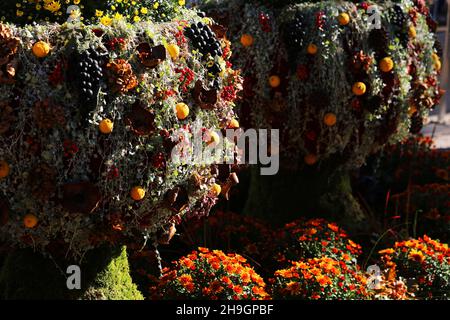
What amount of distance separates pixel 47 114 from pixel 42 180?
281 millimetres

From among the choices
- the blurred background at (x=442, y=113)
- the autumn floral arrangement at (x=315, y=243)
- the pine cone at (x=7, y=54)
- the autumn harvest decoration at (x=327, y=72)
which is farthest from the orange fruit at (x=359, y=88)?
the blurred background at (x=442, y=113)

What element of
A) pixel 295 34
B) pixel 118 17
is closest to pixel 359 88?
pixel 295 34

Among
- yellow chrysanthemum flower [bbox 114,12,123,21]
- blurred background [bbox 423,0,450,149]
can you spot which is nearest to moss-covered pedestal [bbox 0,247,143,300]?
yellow chrysanthemum flower [bbox 114,12,123,21]

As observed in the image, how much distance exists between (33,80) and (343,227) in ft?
9.70

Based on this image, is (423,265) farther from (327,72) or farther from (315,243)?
(327,72)

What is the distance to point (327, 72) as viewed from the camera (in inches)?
190

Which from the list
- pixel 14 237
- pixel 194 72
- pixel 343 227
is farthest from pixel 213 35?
pixel 343 227

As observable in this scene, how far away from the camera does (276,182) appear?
214 inches

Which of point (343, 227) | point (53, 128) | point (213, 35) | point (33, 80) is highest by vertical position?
point (213, 35)

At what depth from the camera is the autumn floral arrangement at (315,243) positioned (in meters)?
4.57

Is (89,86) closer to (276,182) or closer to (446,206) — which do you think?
(276,182)

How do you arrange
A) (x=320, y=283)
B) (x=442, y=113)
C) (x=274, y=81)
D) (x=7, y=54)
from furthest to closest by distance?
(x=442, y=113) < (x=274, y=81) < (x=320, y=283) < (x=7, y=54)

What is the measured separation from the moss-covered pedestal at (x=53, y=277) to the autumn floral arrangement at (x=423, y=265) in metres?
1.65

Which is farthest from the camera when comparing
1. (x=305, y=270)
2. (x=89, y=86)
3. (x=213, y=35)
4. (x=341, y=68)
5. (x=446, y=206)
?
(x=446, y=206)
